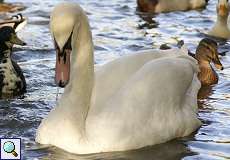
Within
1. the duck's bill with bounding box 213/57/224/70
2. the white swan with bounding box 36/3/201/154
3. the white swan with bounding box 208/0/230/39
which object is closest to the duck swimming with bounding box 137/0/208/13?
the white swan with bounding box 208/0/230/39

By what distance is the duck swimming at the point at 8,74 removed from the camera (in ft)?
32.8

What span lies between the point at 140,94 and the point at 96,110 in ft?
1.48

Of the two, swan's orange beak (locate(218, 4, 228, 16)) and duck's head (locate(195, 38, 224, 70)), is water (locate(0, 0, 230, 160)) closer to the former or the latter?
duck's head (locate(195, 38, 224, 70))

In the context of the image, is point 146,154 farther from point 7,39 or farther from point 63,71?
point 7,39

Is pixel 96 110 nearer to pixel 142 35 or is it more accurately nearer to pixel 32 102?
pixel 32 102

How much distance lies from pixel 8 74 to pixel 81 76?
2679 millimetres

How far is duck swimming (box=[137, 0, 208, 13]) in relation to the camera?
1642cm

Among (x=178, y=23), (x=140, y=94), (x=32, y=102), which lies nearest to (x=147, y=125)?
(x=140, y=94)

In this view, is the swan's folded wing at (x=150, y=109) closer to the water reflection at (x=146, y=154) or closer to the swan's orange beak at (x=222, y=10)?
the water reflection at (x=146, y=154)

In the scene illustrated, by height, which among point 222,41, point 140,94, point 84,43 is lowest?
point 222,41

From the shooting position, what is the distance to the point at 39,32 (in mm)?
13781

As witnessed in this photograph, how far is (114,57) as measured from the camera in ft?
39.1

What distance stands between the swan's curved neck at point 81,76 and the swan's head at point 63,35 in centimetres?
23

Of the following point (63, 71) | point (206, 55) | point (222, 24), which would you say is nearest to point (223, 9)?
point (222, 24)
